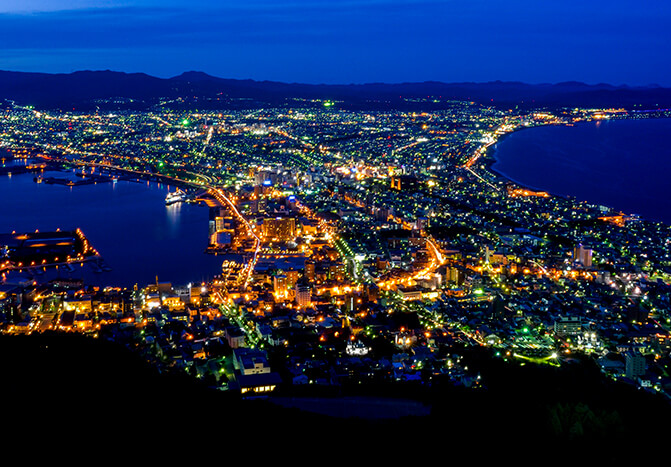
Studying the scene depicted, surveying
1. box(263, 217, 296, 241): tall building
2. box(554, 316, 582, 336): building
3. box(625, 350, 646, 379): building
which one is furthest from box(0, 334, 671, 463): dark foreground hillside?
box(263, 217, 296, 241): tall building

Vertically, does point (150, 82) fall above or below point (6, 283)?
above

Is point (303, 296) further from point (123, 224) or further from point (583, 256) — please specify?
point (123, 224)

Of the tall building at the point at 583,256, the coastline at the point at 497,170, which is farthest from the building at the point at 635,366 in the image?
the coastline at the point at 497,170

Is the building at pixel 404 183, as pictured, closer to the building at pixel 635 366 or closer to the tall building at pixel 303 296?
the tall building at pixel 303 296

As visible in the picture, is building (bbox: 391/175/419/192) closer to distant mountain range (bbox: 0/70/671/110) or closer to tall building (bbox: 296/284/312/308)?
tall building (bbox: 296/284/312/308)

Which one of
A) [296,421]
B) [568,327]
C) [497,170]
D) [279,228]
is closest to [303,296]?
[568,327]

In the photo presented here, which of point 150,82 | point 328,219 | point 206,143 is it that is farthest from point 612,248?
point 150,82

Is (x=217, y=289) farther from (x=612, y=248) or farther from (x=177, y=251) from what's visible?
(x=612, y=248)
